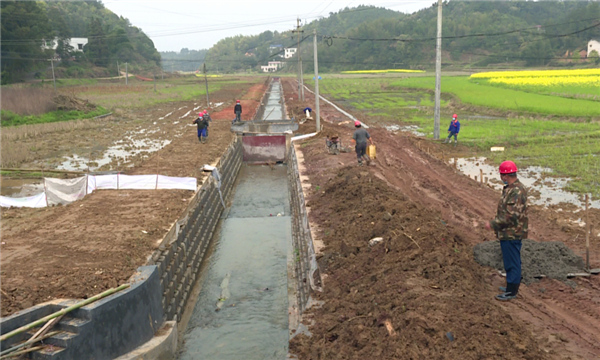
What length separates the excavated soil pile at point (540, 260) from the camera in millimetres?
8523

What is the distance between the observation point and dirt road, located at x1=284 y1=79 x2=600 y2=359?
6277 millimetres

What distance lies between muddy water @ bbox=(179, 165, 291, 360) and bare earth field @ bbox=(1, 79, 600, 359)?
2165 millimetres

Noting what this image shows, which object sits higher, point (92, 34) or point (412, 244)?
point (92, 34)

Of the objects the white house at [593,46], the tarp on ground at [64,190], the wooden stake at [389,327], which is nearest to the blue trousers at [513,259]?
the wooden stake at [389,327]

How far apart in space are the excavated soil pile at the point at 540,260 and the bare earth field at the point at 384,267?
0.20 meters

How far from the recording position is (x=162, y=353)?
9.73m

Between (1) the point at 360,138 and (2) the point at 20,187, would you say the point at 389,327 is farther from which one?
(2) the point at 20,187

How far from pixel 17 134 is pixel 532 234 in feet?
106

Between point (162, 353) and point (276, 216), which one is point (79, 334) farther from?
point (276, 216)

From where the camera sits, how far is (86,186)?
55.3 ft

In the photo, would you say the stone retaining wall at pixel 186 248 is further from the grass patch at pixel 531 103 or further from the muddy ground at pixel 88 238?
the grass patch at pixel 531 103

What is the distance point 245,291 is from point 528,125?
24418 millimetres

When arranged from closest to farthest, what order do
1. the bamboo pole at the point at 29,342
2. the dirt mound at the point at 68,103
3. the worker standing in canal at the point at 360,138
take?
the bamboo pole at the point at 29,342 < the worker standing in canal at the point at 360,138 < the dirt mound at the point at 68,103

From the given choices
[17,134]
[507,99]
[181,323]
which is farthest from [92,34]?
[181,323]
